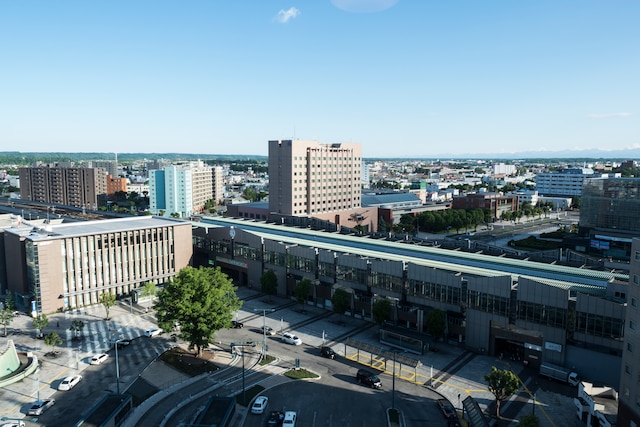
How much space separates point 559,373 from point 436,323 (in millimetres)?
14221

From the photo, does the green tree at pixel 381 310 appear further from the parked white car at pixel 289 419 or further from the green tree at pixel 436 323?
the parked white car at pixel 289 419

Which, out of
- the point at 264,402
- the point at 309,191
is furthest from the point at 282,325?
the point at 309,191

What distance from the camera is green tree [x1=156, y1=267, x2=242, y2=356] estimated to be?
53250mm

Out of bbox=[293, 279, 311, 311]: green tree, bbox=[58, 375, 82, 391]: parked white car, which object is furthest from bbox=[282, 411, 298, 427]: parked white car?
bbox=[293, 279, 311, 311]: green tree

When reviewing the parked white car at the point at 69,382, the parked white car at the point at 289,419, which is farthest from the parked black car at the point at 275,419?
the parked white car at the point at 69,382

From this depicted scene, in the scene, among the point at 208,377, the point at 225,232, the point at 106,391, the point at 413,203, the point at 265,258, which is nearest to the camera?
the point at 106,391

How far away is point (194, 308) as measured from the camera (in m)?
53.0

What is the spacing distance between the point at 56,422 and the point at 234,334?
2528 centimetres

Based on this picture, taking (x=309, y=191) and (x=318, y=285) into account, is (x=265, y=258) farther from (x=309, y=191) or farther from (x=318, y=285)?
(x=309, y=191)

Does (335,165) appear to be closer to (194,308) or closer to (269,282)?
(269,282)

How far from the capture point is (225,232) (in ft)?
296

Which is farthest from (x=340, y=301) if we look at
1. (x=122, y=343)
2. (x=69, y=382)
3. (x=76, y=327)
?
A: (x=76, y=327)

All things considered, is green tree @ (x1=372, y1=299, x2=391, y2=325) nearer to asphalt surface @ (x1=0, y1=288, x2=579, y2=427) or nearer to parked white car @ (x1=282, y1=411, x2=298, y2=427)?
asphalt surface @ (x1=0, y1=288, x2=579, y2=427)

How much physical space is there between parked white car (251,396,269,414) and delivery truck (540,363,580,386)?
1212 inches
